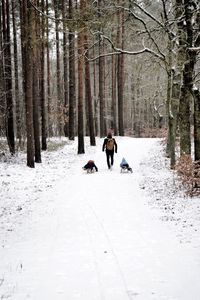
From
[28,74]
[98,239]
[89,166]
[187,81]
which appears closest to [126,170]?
[89,166]

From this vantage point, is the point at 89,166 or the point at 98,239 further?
the point at 89,166

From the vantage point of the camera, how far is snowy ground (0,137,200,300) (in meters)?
5.73

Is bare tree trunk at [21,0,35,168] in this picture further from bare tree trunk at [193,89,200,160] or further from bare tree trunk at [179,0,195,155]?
bare tree trunk at [193,89,200,160]

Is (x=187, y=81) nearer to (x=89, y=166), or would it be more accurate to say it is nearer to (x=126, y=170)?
(x=126, y=170)

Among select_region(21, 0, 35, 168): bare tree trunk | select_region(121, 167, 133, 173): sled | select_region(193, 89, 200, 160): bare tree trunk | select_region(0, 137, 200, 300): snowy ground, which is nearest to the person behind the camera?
select_region(0, 137, 200, 300): snowy ground

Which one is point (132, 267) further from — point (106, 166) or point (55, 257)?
point (106, 166)

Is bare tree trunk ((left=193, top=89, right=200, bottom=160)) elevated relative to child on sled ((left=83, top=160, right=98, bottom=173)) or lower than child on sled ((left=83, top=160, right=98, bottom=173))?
elevated

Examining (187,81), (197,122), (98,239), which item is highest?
(187,81)

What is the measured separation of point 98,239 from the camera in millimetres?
7980

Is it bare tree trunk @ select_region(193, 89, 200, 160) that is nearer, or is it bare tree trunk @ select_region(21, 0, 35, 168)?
bare tree trunk @ select_region(193, 89, 200, 160)

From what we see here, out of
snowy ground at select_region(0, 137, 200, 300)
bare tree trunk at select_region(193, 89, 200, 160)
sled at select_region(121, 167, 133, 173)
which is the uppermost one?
bare tree trunk at select_region(193, 89, 200, 160)

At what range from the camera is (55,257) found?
A: 7047 millimetres

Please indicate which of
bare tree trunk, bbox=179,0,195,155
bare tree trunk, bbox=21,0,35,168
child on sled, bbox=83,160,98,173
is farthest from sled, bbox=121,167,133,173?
bare tree trunk, bbox=21,0,35,168

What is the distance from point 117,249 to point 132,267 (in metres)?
0.94
